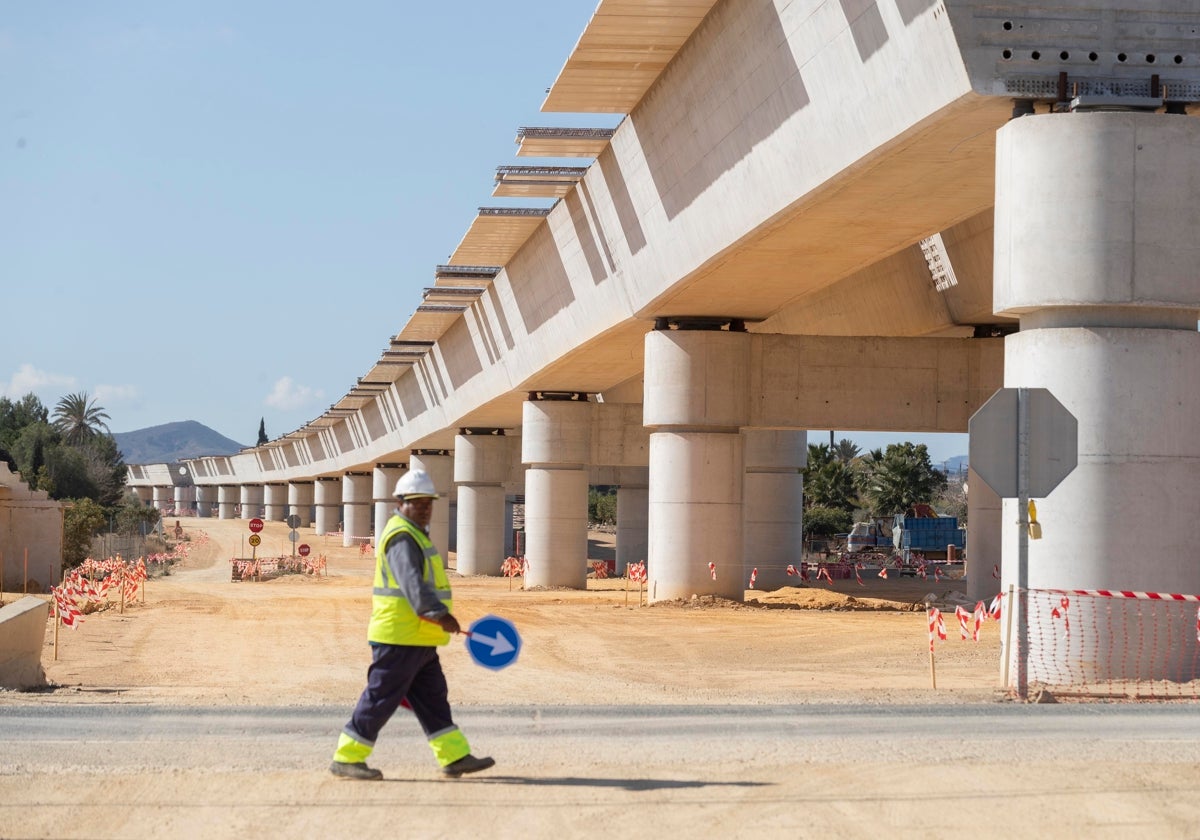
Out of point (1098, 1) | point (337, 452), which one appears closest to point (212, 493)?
point (337, 452)

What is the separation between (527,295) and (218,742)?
2899 centimetres

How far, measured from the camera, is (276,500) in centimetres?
15588

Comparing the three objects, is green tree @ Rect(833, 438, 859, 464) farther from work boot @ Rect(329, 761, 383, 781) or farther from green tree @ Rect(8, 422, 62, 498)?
work boot @ Rect(329, 761, 383, 781)

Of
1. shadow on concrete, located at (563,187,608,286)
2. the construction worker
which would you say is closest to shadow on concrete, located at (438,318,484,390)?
shadow on concrete, located at (563,187,608,286)

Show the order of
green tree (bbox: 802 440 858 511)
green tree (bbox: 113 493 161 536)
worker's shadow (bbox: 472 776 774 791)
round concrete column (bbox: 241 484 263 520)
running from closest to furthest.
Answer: worker's shadow (bbox: 472 776 774 791) → green tree (bbox: 113 493 161 536) → green tree (bbox: 802 440 858 511) → round concrete column (bbox: 241 484 263 520)

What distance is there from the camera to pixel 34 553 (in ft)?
145

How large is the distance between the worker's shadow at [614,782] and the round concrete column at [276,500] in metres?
148

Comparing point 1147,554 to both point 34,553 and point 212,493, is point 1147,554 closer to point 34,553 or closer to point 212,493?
point 34,553

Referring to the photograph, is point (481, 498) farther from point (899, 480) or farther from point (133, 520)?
point (133, 520)

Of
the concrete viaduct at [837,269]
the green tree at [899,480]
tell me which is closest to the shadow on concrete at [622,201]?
the concrete viaduct at [837,269]

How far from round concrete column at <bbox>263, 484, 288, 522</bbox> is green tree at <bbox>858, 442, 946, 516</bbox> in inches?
2829

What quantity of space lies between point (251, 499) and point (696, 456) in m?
148

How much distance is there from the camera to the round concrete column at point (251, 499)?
6757 inches

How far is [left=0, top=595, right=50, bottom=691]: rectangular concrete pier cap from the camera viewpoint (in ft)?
47.4
